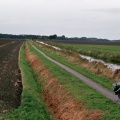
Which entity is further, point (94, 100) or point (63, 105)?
point (63, 105)

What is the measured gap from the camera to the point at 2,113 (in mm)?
16766

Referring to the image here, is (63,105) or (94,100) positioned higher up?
(94,100)

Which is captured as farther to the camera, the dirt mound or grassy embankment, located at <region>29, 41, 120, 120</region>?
the dirt mound

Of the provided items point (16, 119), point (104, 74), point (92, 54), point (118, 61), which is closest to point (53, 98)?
point (16, 119)

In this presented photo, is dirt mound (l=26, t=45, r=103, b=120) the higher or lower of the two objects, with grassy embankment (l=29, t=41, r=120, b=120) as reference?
lower

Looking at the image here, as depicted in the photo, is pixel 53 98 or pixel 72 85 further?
pixel 72 85

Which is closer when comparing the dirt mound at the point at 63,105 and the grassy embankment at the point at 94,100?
the grassy embankment at the point at 94,100

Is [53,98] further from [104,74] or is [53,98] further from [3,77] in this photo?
[104,74]

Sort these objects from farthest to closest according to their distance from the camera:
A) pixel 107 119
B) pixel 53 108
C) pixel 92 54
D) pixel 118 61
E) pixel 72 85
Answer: pixel 92 54 → pixel 118 61 → pixel 72 85 → pixel 53 108 → pixel 107 119

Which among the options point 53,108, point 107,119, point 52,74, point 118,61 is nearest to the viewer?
point 107,119

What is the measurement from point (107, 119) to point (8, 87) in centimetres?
1212

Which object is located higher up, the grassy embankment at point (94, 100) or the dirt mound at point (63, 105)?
the grassy embankment at point (94, 100)

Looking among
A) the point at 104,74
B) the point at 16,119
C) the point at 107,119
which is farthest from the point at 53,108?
the point at 104,74

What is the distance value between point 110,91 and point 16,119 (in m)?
8.59
